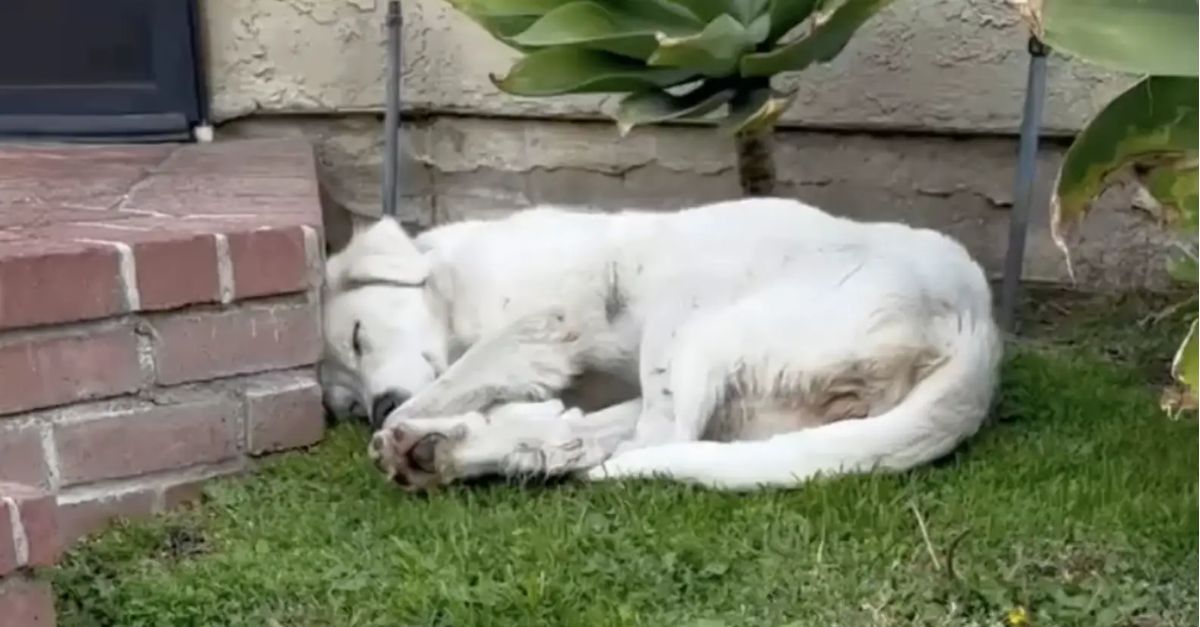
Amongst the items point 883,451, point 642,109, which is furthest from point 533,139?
point 883,451

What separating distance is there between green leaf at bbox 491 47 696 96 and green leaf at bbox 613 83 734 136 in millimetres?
37

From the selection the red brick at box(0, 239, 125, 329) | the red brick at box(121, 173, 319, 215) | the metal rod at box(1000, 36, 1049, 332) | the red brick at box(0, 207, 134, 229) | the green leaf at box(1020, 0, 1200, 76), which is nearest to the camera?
the green leaf at box(1020, 0, 1200, 76)

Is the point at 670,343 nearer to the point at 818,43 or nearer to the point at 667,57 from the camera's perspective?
the point at 667,57

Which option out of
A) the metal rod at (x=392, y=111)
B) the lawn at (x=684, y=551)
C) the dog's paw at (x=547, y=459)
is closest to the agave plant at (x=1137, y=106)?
the lawn at (x=684, y=551)

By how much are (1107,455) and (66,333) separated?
1.70 metres

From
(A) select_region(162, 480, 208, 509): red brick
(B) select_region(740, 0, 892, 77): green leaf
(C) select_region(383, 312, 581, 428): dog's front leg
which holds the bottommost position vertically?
(A) select_region(162, 480, 208, 509): red brick

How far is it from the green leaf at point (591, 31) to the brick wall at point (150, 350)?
0.56m

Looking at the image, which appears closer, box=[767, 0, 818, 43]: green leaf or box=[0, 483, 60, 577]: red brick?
box=[0, 483, 60, 577]: red brick

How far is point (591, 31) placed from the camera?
10.5 feet

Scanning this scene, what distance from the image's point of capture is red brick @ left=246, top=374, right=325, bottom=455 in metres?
2.85

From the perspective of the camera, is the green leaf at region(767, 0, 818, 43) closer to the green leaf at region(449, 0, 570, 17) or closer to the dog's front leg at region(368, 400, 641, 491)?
the green leaf at region(449, 0, 570, 17)

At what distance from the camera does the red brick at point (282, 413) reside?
2850 millimetres

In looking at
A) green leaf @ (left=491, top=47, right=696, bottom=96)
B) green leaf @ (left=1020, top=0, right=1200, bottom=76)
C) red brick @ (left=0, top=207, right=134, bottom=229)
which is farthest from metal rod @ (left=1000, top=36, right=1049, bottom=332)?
red brick @ (left=0, top=207, right=134, bottom=229)

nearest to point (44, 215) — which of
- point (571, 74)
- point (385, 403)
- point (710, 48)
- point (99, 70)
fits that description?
point (385, 403)
